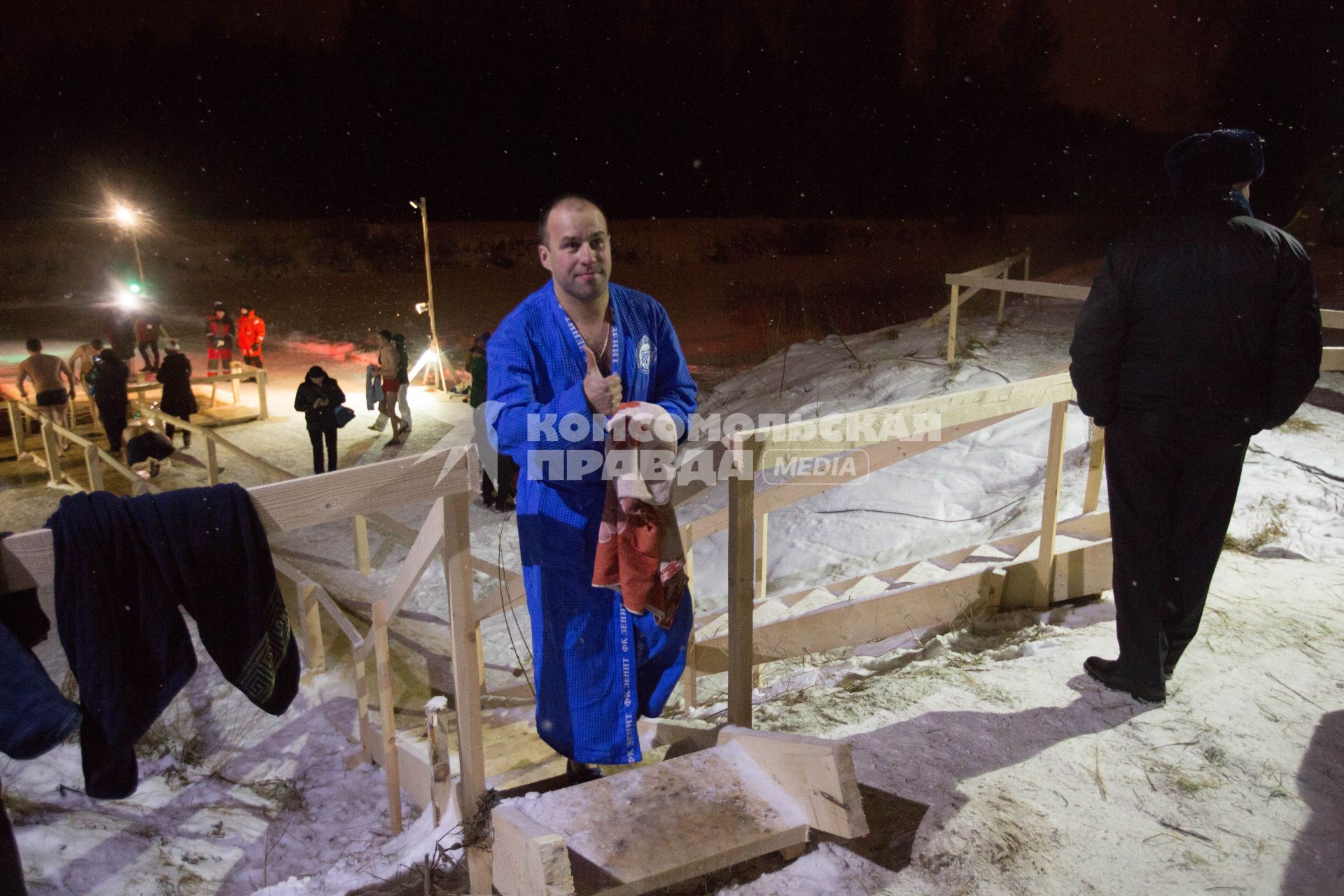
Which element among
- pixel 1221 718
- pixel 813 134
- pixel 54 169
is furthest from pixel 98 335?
pixel 813 134

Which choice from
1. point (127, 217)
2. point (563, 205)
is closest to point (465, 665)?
point (563, 205)

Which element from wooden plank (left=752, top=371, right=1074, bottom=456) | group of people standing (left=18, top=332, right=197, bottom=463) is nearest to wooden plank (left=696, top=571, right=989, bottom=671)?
wooden plank (left=752, top=371, right=1074, bottom=456)

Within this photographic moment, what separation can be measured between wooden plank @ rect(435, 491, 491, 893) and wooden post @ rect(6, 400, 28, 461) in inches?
413

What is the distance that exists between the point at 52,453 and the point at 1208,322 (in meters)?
10.6

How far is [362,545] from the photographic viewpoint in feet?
23.5

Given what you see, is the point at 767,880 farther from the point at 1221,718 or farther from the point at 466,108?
the point at 466,108

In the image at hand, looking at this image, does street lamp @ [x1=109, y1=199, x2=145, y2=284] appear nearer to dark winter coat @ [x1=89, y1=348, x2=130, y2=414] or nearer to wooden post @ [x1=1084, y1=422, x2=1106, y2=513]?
dark winter coat @ [x1=89, y1=348, x2=130, y2=414]

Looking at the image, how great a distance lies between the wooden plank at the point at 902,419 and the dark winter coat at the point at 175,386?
9.68m

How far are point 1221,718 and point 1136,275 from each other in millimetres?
1504

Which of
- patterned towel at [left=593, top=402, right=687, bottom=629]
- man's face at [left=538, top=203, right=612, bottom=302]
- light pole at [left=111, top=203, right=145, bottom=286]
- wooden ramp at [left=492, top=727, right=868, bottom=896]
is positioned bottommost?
wooden ramp at [left=492, top=727, right=868, bottom=896]

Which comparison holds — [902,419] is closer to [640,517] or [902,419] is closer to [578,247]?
[640,517]

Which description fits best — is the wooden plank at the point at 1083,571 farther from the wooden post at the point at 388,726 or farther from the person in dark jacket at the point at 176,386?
the person in dark jacket at the point at 176,386

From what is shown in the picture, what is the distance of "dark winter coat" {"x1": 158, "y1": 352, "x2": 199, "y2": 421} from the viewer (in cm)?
1032

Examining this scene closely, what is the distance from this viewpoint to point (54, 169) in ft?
116
